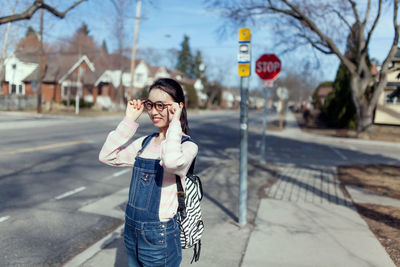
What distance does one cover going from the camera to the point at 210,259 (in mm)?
3803

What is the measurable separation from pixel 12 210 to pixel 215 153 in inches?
317

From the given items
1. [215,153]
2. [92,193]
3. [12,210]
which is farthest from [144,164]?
[215,153]

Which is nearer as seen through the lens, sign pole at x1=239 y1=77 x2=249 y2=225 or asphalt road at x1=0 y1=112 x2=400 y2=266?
asphalt road at x1=0 y1=112 x2=400 y2=266

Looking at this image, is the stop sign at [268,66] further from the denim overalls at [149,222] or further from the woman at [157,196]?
the denim overalls at [149,222]

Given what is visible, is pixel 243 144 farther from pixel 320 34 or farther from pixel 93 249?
pixel 320 34

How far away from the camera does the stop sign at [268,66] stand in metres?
8.80

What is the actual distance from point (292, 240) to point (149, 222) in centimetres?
292

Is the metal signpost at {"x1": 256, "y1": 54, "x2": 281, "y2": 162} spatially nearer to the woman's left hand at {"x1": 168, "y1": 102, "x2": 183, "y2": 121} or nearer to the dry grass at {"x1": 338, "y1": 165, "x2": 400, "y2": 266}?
the dry grass at {"x1": 338, "y1": 165, "x2": 400, "y2": 266}

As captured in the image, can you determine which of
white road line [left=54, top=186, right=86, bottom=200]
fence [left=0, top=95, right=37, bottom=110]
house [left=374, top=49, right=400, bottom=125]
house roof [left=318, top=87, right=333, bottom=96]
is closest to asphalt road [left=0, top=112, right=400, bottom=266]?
white road line [left=54, top=186, right=86, bottom=200]

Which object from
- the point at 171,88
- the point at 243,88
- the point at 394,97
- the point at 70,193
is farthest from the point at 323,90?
the point at 171,88

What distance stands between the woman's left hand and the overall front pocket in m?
0.36

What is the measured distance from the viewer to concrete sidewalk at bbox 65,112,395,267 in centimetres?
379

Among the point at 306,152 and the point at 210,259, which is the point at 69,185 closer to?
the point at 210,259

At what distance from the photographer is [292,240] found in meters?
4.41
